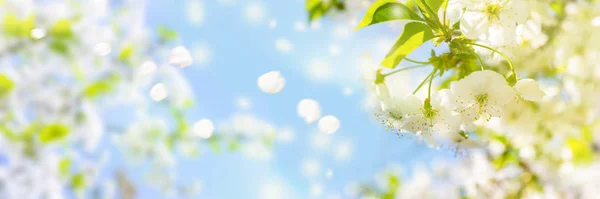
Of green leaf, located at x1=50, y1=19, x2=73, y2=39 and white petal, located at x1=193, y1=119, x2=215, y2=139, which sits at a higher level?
white petal, located at x1=193, y1=119, x2=215, y2=139

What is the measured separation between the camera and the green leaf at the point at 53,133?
1298 millimetres

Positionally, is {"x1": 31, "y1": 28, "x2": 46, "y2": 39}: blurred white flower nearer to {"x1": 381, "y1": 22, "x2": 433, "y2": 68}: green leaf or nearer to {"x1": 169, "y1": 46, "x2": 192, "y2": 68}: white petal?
{"x1": 169, "y1": 46, "x2": 192, "y2": 68}: white petal

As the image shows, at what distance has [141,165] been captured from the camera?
1776 millimetres

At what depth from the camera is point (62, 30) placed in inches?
52.7

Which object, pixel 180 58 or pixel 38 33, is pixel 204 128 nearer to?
pixel 38 33

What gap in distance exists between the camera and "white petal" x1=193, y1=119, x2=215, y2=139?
5.05 ft

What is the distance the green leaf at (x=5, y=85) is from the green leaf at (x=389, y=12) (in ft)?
3.94

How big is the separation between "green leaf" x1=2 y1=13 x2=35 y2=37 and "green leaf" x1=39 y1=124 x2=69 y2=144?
0.26m

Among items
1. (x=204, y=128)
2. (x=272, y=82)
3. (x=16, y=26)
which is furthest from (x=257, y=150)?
(x=272, y=82)

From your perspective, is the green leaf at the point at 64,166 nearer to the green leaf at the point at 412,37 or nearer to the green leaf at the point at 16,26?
the green leaf at the point at 16,26

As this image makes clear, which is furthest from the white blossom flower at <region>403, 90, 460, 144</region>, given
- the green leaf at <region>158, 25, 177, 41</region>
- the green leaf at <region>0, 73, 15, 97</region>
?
the green leaf at <region>158, 25, 177, 41</region>

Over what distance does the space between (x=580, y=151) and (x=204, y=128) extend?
105cm

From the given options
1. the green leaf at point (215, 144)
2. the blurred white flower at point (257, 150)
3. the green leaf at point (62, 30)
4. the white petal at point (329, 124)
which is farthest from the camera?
the blurred white flower at point (257, 150)

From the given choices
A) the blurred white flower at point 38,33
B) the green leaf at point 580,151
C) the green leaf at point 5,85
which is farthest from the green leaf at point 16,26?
the green leaf at point 580,151
